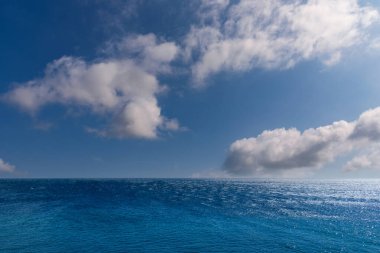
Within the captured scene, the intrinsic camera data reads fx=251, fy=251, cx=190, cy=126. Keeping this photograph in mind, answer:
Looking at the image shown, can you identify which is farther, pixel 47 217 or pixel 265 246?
pixel 47 217

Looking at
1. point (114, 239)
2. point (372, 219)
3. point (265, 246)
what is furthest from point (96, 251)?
point (372, 219)

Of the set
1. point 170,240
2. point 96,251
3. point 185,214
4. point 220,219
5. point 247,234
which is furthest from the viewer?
point 185,214

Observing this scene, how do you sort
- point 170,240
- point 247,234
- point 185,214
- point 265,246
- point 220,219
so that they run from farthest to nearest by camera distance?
point 185,214
point 220,219
point 247,234
point 170,240
point 265,246

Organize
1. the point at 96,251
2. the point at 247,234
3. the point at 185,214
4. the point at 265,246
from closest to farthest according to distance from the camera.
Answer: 1. the point at 96,251
2. the point at 265,246
3. the point at 247,234
4. the point at 185,214

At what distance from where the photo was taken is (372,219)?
206ft

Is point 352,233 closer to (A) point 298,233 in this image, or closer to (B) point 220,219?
(A) point 298,233

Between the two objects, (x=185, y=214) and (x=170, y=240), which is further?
(x=185, y=214)

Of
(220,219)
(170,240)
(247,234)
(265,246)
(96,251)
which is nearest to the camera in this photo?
(96,251)

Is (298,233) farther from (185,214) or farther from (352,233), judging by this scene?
(185,214)

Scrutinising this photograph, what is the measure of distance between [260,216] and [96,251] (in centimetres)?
4081

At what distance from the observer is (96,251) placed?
120 ft

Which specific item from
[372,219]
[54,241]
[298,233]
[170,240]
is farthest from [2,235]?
[372,219]

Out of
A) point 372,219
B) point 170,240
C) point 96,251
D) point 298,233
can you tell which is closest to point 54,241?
point 96,251

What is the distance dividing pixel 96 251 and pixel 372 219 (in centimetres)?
6511
